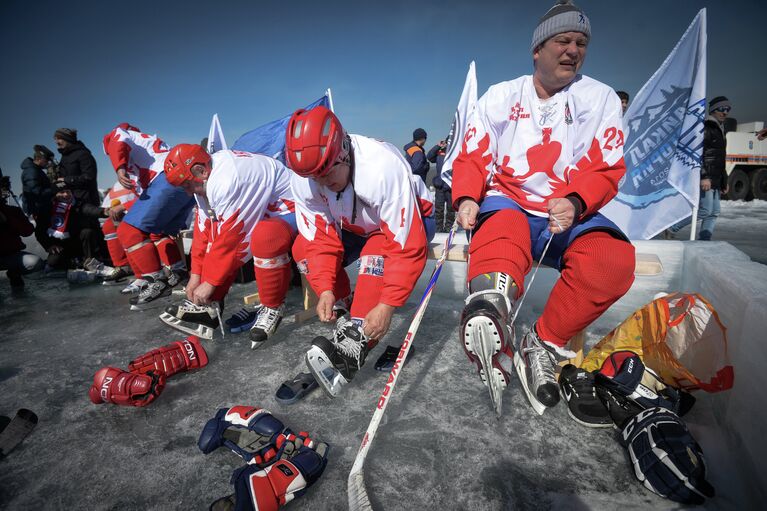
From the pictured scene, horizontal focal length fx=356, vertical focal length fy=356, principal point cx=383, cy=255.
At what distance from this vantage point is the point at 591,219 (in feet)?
5.73

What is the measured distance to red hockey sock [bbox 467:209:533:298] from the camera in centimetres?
155

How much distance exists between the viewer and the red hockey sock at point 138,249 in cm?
396

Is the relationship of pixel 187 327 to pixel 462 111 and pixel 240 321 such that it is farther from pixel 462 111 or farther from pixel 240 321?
pixel 462 111

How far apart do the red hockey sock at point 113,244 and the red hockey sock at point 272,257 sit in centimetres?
308

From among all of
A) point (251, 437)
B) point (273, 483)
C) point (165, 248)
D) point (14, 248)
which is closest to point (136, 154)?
point (165, 248)

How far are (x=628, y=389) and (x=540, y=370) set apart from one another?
0.36 metres

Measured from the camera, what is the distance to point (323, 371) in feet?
5.95

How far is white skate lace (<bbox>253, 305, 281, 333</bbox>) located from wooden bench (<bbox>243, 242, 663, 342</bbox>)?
0.29 m

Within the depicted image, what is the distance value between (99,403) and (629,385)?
2569mm

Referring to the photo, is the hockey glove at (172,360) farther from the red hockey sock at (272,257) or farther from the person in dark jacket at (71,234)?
the person in dark jacket at (71,234)

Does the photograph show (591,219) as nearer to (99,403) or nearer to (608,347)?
(608,347)

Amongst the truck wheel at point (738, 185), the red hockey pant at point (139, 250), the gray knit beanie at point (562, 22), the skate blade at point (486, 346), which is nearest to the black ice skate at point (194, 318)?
the red hockey pant at point (139, 250)

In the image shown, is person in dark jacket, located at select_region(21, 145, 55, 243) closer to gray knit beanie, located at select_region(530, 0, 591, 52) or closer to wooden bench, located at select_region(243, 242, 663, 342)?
wooden bench, located at select_region(243, 242, 663, 342)

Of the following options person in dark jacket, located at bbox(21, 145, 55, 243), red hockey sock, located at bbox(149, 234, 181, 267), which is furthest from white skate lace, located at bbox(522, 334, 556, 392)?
person in dark jacket, located at bbox(21, 145, 55, 243)
